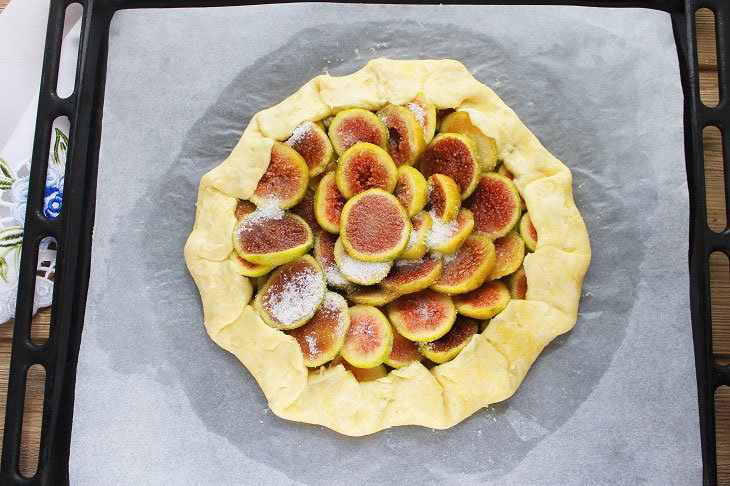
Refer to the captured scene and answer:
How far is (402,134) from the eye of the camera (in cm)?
313

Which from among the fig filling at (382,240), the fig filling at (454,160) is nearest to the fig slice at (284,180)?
the fig filling at (382,240)

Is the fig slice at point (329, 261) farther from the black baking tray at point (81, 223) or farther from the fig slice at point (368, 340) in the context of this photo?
the black baking tray at point (81, 223)

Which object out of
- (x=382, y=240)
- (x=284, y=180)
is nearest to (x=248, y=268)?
(x=284, y=180)

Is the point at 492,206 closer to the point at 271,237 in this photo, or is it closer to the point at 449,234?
the point at 449,234

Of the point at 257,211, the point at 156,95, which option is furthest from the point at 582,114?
the point at 156,95

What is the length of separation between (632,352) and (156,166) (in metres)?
2.58

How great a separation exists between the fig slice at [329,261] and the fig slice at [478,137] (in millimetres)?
808

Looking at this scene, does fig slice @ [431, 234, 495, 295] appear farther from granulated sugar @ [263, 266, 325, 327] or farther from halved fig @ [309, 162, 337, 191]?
halved fig @ [309, 162, 337, 191]

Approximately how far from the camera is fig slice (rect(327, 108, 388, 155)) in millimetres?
3115

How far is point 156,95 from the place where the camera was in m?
3.37

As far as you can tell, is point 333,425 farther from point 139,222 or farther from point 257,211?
point 139,222

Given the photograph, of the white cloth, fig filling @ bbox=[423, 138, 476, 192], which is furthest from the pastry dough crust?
the white cloth

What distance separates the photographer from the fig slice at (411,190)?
2971 mm

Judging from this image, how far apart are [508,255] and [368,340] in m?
0.79
